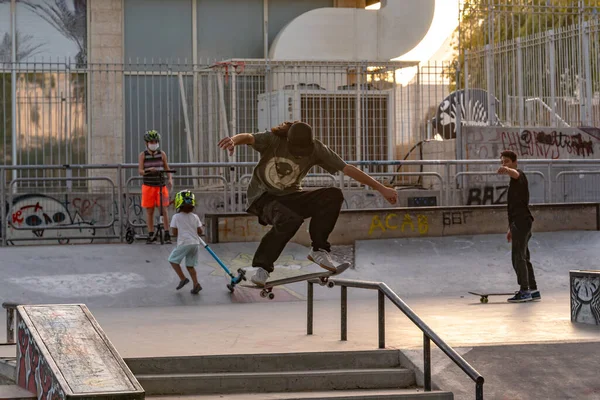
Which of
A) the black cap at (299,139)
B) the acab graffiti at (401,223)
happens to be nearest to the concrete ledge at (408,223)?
the acab graffiti at (401,223)

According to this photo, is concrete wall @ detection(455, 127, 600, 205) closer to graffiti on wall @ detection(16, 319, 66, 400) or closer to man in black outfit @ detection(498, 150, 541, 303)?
man in black outfit @ detection(498, 150, 541, 303)

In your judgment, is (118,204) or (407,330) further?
(118,204)

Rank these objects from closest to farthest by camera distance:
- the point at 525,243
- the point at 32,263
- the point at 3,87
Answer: the point at 525,243 → the point at 32,263 → the point at 3,87

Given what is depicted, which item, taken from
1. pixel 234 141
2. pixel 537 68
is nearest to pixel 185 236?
pixel 234 141

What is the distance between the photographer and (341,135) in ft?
64.2

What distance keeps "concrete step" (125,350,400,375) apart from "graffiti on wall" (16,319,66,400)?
0.89m

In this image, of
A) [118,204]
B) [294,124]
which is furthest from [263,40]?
[294,124]

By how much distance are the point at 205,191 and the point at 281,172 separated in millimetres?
8244

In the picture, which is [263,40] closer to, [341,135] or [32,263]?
[341,135]

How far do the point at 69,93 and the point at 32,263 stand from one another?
6520mm

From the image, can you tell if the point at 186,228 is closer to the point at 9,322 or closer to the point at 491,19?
the point at 9,322

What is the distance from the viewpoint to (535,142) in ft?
67.1

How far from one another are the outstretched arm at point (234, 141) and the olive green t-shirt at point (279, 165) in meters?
0.13

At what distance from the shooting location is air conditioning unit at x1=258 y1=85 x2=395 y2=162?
1948cm
